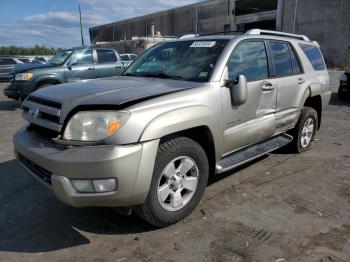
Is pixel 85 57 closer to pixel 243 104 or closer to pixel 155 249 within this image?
pixel 243 104

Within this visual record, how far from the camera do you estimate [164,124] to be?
10.0 ft

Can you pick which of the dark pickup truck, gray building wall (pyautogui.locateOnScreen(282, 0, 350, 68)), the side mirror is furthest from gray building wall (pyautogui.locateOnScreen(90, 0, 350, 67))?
the side mirror

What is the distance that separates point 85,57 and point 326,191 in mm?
8449

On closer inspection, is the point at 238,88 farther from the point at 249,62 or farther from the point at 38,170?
the point at 38,170

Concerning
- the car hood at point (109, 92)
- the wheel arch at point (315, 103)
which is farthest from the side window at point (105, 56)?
the car hood at point (109, 92)

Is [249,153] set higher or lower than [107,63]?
lower

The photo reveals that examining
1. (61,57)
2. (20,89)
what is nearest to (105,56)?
(61,57)

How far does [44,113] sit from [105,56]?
8.29m

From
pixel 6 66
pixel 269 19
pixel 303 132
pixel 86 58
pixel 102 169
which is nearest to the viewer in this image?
pixel 102 169

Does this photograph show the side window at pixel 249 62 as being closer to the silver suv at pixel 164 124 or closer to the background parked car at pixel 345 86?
the silver suv at pixel 164 124

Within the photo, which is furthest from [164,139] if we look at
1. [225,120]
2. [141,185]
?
[225,120]

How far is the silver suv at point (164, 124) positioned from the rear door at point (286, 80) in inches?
0.7

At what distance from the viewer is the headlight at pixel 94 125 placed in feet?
9.41

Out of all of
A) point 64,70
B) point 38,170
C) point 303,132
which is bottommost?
point 303,132
